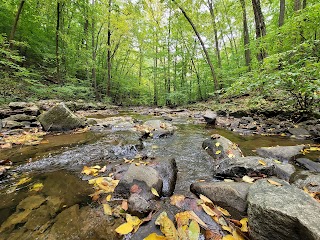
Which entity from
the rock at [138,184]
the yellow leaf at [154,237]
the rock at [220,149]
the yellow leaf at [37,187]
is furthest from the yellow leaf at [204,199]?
the yellow leaf at [37,187]

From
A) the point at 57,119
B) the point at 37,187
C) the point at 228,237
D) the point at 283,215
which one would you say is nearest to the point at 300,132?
the point at 283,215

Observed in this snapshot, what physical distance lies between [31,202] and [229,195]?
2206 mm

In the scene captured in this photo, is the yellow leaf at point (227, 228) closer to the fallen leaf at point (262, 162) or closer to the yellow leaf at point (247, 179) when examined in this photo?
the yellow leaf at point (247, 179)

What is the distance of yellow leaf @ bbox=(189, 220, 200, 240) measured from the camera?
56.0 inches

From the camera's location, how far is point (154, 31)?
65.6 feet

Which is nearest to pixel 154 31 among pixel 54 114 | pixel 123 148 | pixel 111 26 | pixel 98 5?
pixel 111 26

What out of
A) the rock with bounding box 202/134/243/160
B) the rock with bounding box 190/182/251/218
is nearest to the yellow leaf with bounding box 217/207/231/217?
the rock with bounding box 190/182/251/218

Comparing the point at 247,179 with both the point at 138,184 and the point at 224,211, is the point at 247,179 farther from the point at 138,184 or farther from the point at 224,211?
the point at 138,184

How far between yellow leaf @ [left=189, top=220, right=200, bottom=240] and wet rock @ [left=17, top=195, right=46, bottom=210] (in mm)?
1627

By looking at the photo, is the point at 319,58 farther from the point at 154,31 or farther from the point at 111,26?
the point at 154,31

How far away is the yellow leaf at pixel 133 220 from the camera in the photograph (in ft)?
5.49

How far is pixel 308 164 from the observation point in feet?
9.70

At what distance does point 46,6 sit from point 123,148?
1346cm

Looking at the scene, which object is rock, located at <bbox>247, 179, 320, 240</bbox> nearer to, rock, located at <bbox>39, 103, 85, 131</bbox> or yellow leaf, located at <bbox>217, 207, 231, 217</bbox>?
yellow leaf, located at <bbox>217, 207, 231, 217</bbox>
